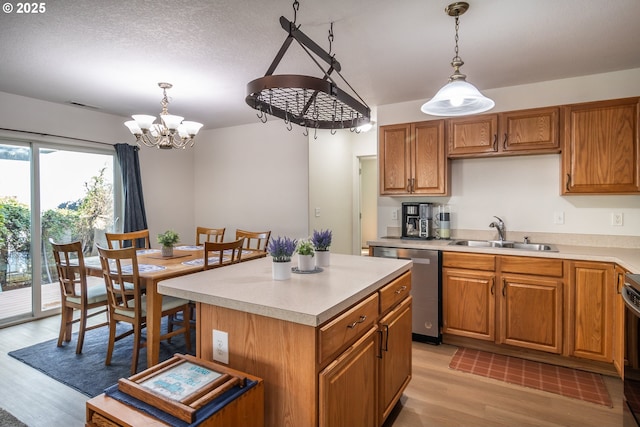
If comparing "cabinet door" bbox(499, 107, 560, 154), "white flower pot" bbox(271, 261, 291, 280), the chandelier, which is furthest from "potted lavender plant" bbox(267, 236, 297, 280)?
"cabinet door" bbox(499, 107, 560, 154)

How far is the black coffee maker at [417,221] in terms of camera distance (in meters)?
3.57

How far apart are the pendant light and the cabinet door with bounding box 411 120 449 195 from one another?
1215 millimetres

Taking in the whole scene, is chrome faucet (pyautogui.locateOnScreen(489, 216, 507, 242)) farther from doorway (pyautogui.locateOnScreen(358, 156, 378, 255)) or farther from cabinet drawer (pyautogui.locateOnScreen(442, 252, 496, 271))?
doorway (pyautogui.locateOnScreen(358, 156, 378, 255))

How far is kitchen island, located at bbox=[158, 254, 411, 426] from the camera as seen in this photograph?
4.15 ft

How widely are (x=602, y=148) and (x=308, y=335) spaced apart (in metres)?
2.92

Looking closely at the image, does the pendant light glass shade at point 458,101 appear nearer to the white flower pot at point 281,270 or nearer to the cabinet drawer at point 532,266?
the white flower pot at point 281,270

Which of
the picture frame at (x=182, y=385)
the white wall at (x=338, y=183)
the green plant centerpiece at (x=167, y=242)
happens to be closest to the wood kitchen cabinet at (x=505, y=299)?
the white wall at (x=338, y=183)

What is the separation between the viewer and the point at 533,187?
3.27 meters

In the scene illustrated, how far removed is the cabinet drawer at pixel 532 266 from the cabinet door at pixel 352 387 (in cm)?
170

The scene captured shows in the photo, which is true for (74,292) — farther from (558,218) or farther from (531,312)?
(558,218)

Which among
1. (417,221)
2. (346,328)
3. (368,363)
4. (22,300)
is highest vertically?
(417,221)

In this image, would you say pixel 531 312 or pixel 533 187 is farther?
pixel 533 187

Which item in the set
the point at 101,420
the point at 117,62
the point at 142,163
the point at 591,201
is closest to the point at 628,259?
the point at 591,201

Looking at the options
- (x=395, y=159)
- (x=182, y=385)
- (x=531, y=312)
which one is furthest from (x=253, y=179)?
(x=182, y=385)
